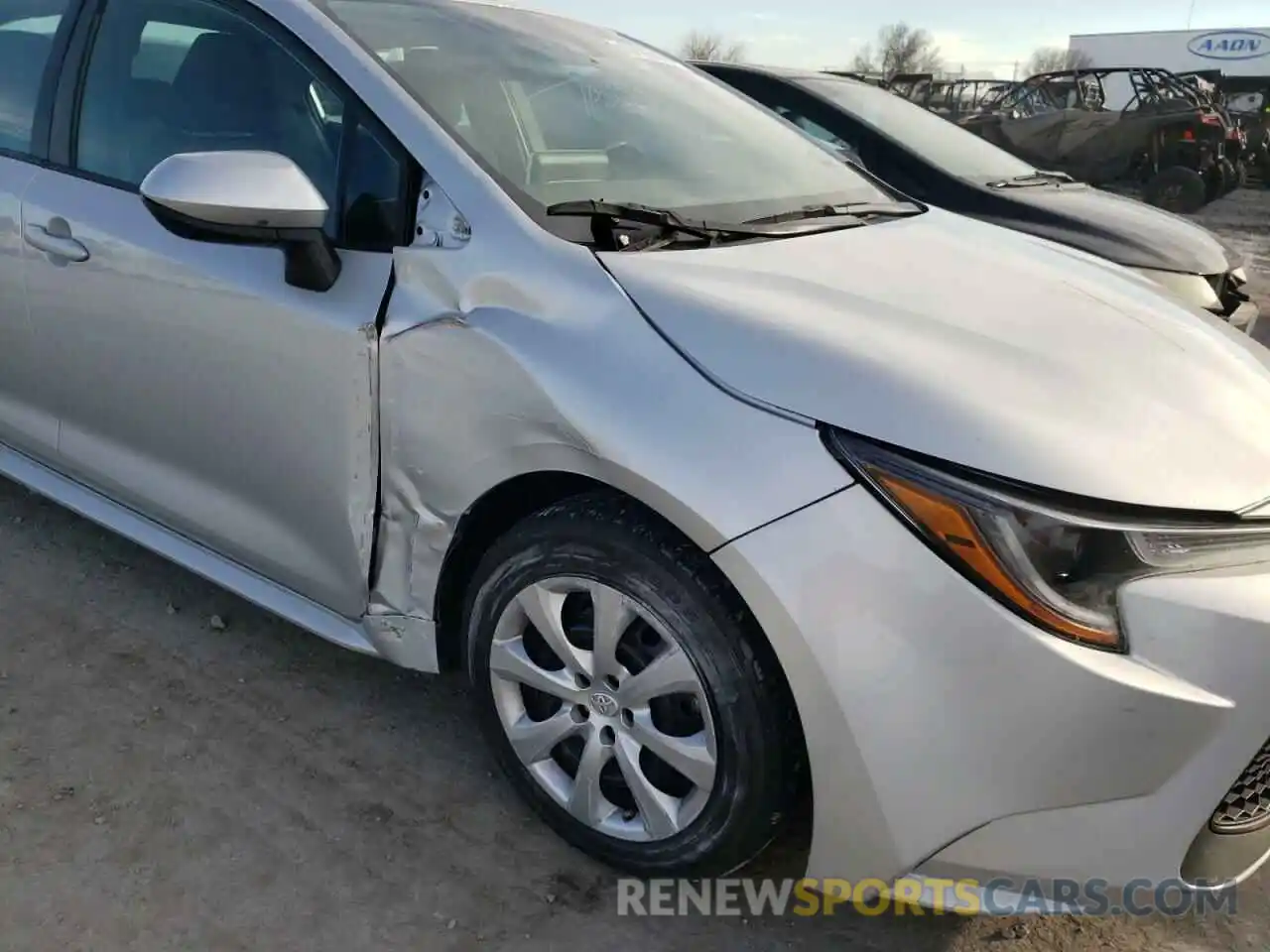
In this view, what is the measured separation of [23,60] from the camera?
9.51 feet

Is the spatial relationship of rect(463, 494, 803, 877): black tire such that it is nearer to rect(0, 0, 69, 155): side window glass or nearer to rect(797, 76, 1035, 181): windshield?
rect(0, 0, 69, 155): side window glass

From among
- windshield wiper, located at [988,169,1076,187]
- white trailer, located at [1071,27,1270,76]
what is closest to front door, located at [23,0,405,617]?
windshield wiper, located at [988,169,1076,187]

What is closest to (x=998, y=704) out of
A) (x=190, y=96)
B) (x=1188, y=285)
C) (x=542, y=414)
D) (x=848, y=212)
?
(x=542, y=414)

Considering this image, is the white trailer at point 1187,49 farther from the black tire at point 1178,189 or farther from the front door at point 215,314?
the front door at point 215,314

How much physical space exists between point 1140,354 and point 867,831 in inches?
38.7

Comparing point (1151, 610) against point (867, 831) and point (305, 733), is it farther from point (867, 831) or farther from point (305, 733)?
point (305, 733)

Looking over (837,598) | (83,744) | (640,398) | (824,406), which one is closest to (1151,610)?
(837,598)

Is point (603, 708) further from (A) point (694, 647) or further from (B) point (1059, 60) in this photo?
(B) point (1059, 60)

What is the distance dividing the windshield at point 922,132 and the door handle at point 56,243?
3.85 meters

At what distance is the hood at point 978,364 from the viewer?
Result: 62.9 inches

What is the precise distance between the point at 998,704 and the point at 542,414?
85 cm

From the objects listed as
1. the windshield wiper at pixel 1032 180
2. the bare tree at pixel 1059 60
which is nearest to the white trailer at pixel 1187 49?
the bare tree at pixel 1059 60

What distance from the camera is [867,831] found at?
1.66 meters

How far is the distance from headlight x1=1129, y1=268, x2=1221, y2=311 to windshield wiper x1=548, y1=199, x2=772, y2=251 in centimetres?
302
